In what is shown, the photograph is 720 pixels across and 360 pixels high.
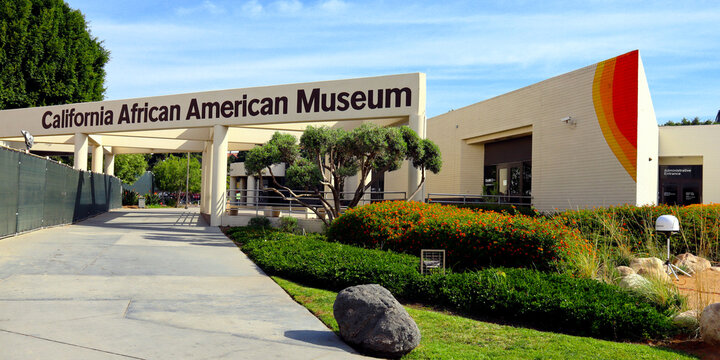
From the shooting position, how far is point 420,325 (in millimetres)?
6430

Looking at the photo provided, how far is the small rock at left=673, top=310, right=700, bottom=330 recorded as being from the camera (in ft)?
21.1

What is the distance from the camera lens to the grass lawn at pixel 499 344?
5.38 meters

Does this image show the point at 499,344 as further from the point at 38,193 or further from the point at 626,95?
the point at 38,193

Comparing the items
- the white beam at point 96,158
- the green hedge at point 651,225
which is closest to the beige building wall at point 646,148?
the green hedge at point 651,225

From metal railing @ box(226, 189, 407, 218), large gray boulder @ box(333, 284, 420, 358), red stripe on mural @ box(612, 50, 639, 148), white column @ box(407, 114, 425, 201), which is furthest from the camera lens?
metal railing @ box(226, 189, 407, 218)

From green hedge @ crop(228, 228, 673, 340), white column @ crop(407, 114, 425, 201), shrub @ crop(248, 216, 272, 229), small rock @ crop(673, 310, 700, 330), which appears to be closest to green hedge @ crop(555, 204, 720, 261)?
green hedge @ crop(228, 228, 673, 340)

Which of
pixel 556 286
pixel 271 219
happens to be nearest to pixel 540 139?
pixel 271 219

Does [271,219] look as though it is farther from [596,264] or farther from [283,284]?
[596,264]

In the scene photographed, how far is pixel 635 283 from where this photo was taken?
7.63 m

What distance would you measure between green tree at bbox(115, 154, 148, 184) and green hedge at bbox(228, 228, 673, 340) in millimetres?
47151

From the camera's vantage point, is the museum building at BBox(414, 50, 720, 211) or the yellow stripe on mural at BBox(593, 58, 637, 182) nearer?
the yellow stripe on mural at BBox(593, 58, 637, 182)

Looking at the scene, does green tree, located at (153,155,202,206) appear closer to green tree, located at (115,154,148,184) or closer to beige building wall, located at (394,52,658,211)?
green tree, located at (115,154,148,184)

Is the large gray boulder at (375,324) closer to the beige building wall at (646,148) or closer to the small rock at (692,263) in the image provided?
the small rock at (692,263)

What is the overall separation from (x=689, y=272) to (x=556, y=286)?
4118mm
